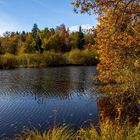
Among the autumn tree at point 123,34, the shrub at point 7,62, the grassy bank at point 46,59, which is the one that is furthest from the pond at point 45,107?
the grassy bank at point 46,59

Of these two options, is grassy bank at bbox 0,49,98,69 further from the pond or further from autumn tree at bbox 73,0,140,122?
autumn tree at bbox 73,0,140,122

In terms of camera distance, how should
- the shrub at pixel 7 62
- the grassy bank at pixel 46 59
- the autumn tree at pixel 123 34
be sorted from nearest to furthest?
the autumn tree at pixel 123 34 → the shrub at pixel 7 62 → the grassy bank at pixel 46 59

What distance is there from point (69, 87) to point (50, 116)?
478 inches

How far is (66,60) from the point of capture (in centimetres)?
6750

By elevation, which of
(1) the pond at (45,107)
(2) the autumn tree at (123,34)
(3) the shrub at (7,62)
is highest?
(2) the autumn tree at (123,34)

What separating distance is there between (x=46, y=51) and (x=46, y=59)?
20.8 ft

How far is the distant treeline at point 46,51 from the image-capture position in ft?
209

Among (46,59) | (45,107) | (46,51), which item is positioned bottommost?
(45,107)

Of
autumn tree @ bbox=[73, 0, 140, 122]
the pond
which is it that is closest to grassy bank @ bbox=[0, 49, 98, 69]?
the pond

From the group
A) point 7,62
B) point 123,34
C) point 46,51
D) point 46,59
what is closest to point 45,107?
point 123,34

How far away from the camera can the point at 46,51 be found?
233 ft

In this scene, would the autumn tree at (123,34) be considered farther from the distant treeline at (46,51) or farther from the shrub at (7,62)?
the shrub at (7,62)

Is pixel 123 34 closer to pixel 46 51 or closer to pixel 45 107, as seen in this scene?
pixel 45 107

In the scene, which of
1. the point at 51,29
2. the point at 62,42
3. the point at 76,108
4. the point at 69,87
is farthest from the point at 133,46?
the point at 51,29
